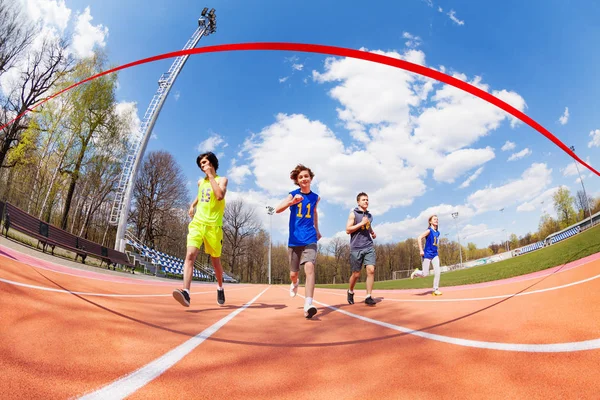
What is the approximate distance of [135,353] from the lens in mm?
2029

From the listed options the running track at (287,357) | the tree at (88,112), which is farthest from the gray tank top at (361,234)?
the tree at (88,112)

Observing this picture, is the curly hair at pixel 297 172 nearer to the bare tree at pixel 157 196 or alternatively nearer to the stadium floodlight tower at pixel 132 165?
the stadium floodlight tower at pixel 132 165

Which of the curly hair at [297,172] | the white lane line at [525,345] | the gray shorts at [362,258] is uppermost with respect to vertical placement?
the curly hair at [297,172]

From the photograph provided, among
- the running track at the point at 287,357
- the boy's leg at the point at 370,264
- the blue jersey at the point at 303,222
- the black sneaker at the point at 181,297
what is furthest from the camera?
the boy's leg at the point at 370,264

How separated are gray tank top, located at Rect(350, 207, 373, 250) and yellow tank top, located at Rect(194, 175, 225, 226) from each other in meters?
2.84

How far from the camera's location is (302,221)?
467 centimetres

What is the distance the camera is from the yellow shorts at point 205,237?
14.5ft

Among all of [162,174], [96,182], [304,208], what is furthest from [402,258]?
[304,208]

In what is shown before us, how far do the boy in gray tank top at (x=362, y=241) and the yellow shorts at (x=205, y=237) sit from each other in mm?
2657

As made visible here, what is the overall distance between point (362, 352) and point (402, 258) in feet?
311

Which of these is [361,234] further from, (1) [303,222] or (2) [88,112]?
(2) [88,112]

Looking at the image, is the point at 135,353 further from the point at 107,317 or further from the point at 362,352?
the point at 362,352

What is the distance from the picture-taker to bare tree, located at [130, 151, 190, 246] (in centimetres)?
3250

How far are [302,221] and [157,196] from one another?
109 ft
